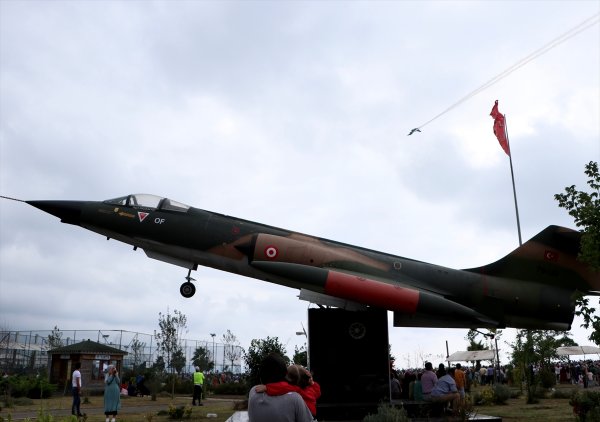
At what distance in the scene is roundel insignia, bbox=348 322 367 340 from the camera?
1484 cm

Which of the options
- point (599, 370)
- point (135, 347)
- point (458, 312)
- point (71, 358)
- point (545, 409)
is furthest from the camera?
point (135, 347)

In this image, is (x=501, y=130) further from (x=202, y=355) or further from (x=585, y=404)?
(x=202, y=355)

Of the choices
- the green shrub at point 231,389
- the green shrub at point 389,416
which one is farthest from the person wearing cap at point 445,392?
the green shrub at point 231,389

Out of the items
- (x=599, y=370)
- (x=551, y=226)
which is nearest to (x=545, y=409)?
(x=551, y=226)

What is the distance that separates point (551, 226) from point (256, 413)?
44.8ft

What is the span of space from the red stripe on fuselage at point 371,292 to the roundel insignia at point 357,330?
1.05m

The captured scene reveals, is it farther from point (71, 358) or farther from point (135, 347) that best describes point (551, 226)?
point (135, 347)

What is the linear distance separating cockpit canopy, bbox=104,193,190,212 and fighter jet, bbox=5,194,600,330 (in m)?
0.03

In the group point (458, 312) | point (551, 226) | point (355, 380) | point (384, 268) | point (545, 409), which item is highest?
point (551, 226)

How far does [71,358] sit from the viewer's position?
103 feet

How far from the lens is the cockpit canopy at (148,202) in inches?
632

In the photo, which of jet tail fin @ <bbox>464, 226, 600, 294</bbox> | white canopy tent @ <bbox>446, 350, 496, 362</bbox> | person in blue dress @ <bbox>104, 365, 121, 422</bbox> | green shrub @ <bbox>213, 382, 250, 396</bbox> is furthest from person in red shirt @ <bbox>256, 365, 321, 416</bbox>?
white canopy tent @ <bbox>446, 350, 496, 362</bbox>

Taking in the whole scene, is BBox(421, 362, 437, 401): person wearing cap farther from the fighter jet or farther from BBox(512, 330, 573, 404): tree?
BBox(512, 330, 573, 404): tree

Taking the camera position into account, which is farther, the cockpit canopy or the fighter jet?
the cockpit canopy
